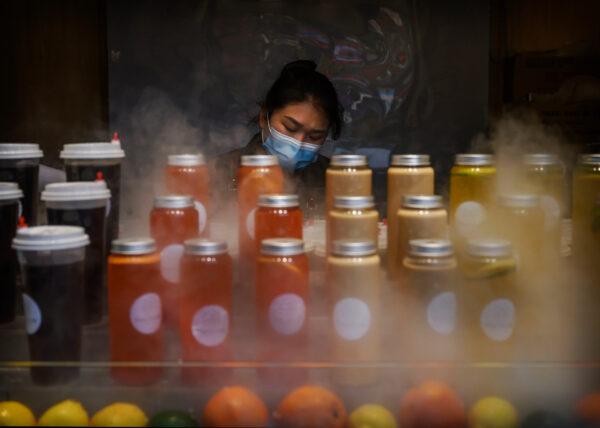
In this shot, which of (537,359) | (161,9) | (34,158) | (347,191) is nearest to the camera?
(537,359)

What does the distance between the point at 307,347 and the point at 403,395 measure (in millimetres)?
172

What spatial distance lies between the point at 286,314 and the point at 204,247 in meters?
0.17

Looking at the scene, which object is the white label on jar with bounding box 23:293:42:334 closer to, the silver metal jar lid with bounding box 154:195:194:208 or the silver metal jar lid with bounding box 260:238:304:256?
the silver metal jar lid with bounding box 154:195:194:208

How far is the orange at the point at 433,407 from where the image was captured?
1100mm

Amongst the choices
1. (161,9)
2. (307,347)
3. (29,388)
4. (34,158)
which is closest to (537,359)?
(307,347)

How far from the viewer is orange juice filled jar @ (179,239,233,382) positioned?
1142 millimetres

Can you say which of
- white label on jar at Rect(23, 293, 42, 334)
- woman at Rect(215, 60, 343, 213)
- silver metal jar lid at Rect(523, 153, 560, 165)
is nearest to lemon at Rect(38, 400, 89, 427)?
white label on jar at Rect(23, 293, 42, 334)

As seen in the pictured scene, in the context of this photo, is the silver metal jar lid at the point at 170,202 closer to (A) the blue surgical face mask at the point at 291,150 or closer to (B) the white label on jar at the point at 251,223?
(B) the white label on jar at the point at 251,223

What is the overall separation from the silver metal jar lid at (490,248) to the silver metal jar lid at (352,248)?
16cm

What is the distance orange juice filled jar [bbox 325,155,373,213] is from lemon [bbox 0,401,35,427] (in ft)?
2.10

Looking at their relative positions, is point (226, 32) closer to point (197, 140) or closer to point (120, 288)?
point (197, 140)

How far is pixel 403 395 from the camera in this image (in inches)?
44.2

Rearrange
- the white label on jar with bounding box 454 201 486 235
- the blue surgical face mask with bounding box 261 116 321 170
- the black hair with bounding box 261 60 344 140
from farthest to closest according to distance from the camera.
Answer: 1. the black hair with bounding box 261 60 344 140
2. the blue surgical face mask with bounding box 261 116 321 170
3. the white label on jar with bounding box 454 201 486 235

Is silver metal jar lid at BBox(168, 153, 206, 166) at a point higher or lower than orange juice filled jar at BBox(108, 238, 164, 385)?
higher
